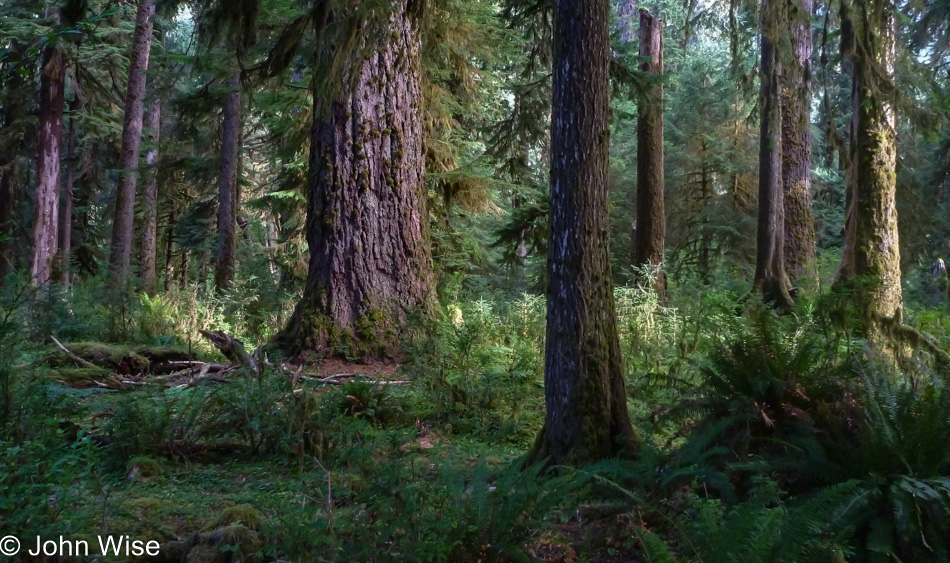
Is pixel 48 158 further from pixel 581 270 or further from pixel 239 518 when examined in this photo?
pixel 581 270

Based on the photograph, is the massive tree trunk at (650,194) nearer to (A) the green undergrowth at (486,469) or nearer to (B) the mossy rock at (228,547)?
(A) the green undergrowth at (486,469)

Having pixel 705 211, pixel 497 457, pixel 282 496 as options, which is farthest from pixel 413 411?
pixel 705 211

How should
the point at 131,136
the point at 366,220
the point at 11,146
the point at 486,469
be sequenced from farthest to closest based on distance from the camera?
the point at 11,146
the point at 131,136
the point at 366,220
the point at 486,469

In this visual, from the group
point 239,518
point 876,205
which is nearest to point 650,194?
point 876,205

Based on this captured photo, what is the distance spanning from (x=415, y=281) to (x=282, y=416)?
3.56 metres

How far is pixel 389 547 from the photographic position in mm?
3287

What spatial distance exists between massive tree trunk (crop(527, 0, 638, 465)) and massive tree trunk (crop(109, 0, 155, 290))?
14.0 metres

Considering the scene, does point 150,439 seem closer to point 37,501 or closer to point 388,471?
point 37,501

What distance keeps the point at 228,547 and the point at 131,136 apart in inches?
639

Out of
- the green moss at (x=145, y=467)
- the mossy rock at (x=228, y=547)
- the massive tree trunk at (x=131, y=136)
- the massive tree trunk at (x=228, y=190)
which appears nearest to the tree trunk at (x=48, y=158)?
the massive tree trunk at (x=131, y=136)

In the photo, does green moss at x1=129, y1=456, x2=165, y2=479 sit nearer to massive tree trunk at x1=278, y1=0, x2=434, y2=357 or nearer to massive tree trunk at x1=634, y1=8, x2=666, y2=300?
massive tree trunk at x1=278, y1=0, x2=434, y2=357

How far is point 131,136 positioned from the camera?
55.7ft

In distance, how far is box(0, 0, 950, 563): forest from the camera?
3.35m

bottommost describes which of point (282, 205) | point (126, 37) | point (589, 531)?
point (589, 531)
